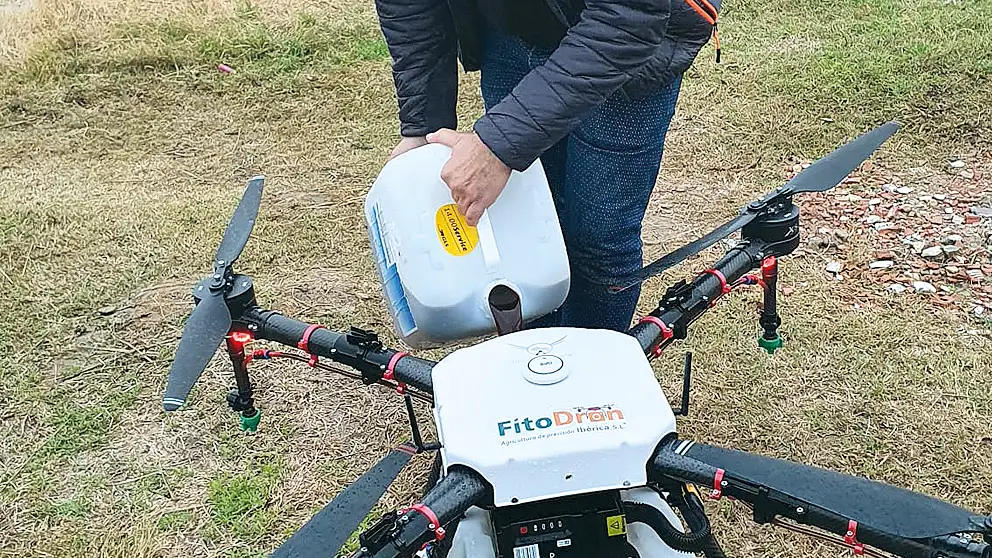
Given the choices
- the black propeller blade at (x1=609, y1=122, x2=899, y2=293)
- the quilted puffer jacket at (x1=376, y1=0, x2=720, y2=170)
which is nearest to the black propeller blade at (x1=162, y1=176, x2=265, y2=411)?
the quilted puffer jacket at (x1=376, y1=0, x2=720, y2=170)

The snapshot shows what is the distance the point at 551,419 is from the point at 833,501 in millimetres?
447

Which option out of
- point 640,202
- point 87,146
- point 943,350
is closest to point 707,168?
point 943,350

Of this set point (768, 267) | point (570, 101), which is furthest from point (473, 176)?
point (768, 267)

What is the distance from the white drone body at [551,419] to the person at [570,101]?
38cm

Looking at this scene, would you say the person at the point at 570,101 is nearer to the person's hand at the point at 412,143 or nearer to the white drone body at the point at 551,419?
the person's hand at the point at 412,143

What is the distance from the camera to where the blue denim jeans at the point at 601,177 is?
2221 millimetres

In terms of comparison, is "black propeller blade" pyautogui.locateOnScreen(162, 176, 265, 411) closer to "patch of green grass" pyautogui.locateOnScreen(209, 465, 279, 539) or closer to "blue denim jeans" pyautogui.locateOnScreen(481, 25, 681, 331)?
"blue denim jeans" pyautogui.locateOnScreen(481, 25, 681, 331)

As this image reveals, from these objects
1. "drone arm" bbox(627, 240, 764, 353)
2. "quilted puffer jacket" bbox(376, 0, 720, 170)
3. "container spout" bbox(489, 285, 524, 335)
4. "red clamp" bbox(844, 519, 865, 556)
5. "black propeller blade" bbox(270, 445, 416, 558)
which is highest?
"quilted puffer jacket" bbox(376, 0, 720, 170)

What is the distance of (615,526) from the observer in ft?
5.29

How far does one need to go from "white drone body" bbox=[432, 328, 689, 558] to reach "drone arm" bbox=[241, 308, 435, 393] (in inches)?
8.1

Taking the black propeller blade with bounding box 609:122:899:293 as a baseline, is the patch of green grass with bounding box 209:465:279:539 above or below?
below

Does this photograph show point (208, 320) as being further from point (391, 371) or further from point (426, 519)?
point (426, 519)

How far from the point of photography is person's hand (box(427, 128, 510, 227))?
195 cm

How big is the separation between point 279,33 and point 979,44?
4.12 m
